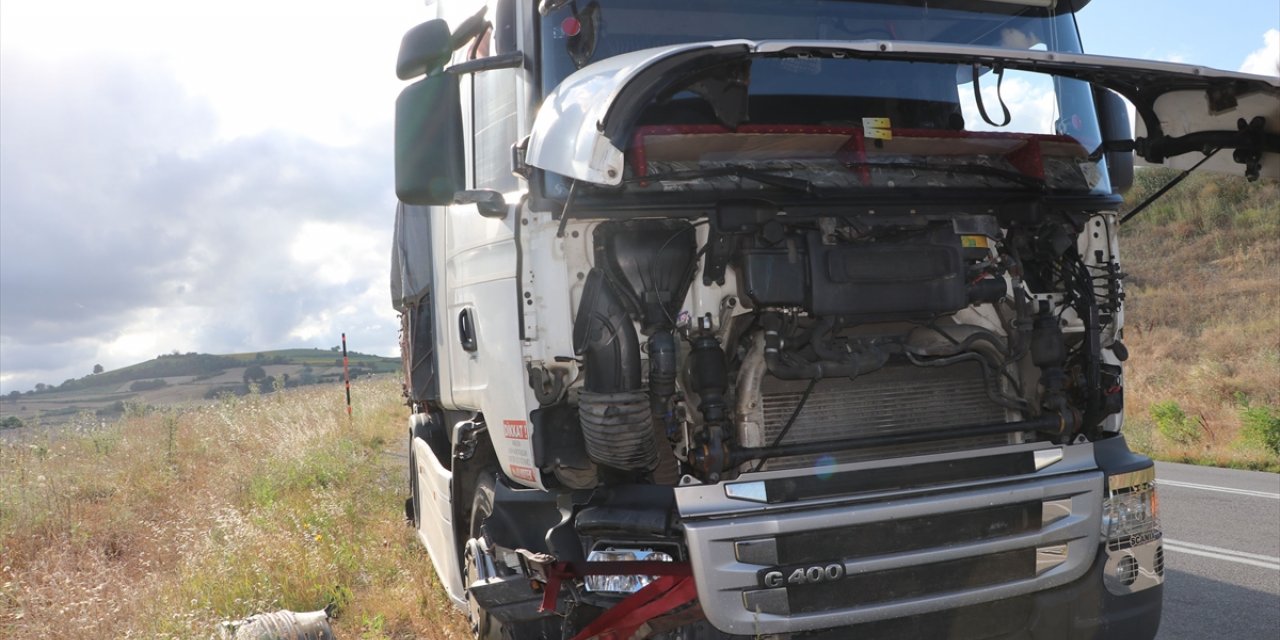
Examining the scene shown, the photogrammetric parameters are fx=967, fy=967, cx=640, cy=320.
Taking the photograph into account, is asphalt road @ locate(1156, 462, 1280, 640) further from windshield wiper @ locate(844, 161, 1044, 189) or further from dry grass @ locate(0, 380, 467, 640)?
dry grass @ locate(0, 380, 467, 640)

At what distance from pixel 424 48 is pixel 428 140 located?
0.32 meters

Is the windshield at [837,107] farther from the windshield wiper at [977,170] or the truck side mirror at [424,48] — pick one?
the truck side mirror at [424,48]

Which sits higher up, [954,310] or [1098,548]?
[954,310]

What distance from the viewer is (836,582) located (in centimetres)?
326

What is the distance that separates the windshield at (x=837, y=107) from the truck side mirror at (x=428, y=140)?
0.38 m

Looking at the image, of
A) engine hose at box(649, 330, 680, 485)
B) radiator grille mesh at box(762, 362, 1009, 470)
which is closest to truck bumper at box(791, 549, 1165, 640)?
radiator grille mesh at box(762, 362, 1009, 470)

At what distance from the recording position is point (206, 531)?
7.45 m

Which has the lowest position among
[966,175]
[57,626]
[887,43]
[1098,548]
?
[57,626]

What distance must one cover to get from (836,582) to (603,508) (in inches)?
32.6

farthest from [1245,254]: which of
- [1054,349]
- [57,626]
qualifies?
[57,626]

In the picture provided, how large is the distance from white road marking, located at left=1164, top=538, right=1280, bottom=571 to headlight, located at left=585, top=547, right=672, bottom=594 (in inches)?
185

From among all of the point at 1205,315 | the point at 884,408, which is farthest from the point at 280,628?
the point at 1205,315

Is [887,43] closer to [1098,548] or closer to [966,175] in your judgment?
[966,175]

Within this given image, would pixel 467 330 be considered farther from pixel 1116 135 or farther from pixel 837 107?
pixel 1116 135
